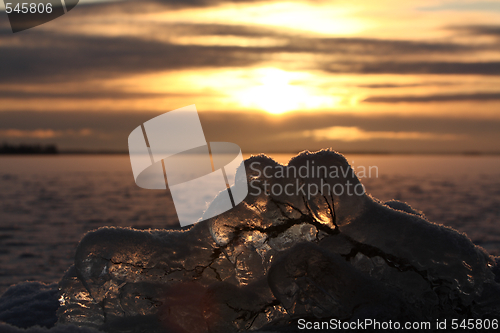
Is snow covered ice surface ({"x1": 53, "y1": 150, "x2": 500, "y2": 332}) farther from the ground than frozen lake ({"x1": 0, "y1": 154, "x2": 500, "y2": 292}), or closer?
farther from the ground

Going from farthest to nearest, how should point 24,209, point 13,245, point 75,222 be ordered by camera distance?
1. point 24,209
2. point 75,222
3. point 13,245

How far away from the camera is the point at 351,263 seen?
2996 millimetres

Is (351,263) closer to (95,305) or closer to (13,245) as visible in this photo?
(95,305)

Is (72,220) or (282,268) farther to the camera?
(72,220)

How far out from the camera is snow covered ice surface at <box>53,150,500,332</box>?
108 inches

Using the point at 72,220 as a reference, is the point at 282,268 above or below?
above

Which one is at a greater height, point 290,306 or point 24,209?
point 290,306

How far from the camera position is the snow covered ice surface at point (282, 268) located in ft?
8.97

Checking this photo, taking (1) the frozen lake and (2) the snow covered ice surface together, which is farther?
(1) the frozen lake

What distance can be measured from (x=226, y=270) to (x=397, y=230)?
145 cm

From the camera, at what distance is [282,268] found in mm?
2744

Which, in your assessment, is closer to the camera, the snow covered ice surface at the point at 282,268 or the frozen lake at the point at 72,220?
the snow covered ice surface at the point at 282,268

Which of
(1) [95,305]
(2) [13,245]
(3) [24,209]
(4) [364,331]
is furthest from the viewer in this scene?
(3) [24,209]

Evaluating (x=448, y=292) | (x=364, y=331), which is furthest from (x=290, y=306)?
(x=448, y=292)
